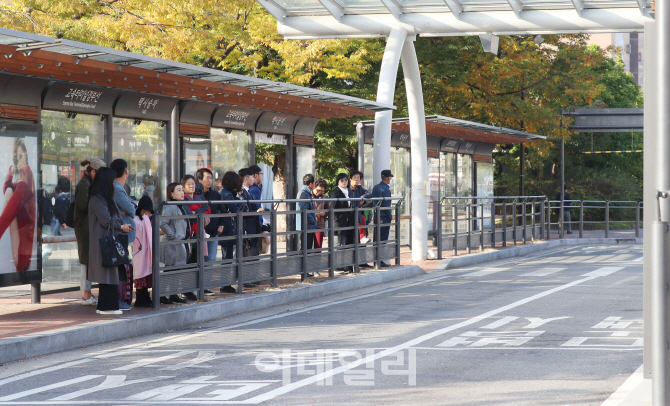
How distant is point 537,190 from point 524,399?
117 feet

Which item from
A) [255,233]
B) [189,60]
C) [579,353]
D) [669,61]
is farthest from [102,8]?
[669,61]

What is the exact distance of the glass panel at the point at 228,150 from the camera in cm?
1541

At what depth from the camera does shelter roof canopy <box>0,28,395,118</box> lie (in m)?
9.68

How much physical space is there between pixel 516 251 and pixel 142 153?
11170 mm

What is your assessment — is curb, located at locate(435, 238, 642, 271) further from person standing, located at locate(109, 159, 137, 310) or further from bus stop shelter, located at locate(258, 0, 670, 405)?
person standing, located at locate(109, 159, 137, 310)

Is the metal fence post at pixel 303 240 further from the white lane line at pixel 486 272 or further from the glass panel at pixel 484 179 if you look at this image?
the glass panel at pixel 484 179

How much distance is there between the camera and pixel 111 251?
31.0ft

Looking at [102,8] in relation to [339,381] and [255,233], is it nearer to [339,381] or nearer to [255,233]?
[255,233]

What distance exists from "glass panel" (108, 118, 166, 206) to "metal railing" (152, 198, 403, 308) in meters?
2.15

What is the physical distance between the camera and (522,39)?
3098 centimetres

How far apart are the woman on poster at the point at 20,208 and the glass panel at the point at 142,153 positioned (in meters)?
2.23

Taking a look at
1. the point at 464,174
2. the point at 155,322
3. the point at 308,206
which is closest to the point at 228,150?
the point at 308,206

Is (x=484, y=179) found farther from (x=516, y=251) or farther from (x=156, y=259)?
(x=156, y=259)

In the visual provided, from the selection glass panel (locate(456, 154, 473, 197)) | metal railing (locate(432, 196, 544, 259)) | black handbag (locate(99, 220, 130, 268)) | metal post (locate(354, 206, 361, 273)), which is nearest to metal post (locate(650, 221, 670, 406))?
black handbag (locate(99, 220, 130, 268))
